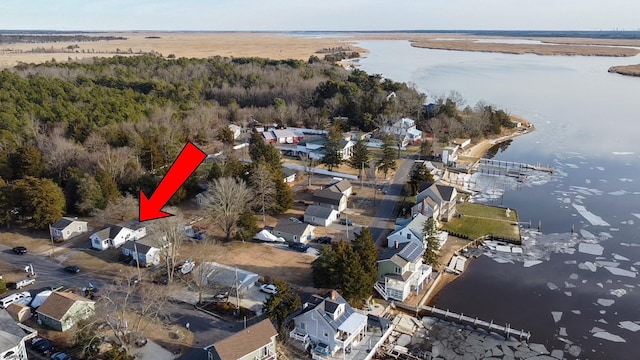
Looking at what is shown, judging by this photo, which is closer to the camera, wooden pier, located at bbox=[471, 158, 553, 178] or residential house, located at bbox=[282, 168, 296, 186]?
residential house, located at bbox=[282, 168, 296, 186]

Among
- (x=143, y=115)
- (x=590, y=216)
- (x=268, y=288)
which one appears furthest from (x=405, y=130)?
(x=268, y=288)

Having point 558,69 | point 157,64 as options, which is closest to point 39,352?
point 157,64

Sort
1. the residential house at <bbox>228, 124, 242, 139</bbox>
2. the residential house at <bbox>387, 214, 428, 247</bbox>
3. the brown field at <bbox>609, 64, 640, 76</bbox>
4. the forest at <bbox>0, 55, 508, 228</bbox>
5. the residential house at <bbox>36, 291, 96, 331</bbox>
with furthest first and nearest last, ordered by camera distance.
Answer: the brown field at <bbox>609, 64, 640, 76</bbox>
the residential house at <bbox>228, 124, 242, 139</bbox>
the forest at <bbox>0, 55, 508, 228</bbox>
the residential house at <bbox>387, 214, 428, 247</bbox>
the residential house at <bbox>36, 291, 96, 331</bbox>

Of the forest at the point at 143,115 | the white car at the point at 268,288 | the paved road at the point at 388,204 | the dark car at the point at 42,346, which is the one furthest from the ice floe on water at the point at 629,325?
the forest at the point at 143,115

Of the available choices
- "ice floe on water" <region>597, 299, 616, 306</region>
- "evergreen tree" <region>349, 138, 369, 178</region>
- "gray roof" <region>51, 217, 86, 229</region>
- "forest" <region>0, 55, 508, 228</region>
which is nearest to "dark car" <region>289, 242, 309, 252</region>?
"forest" <region>0, 55, 508, 228</region>

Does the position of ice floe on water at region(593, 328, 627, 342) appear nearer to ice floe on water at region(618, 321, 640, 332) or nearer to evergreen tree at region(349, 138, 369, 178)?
ice floe on water at region(618, 321, 640, 332)

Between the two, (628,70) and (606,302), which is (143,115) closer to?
(606,302)

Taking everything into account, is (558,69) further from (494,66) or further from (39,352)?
(39,352)
